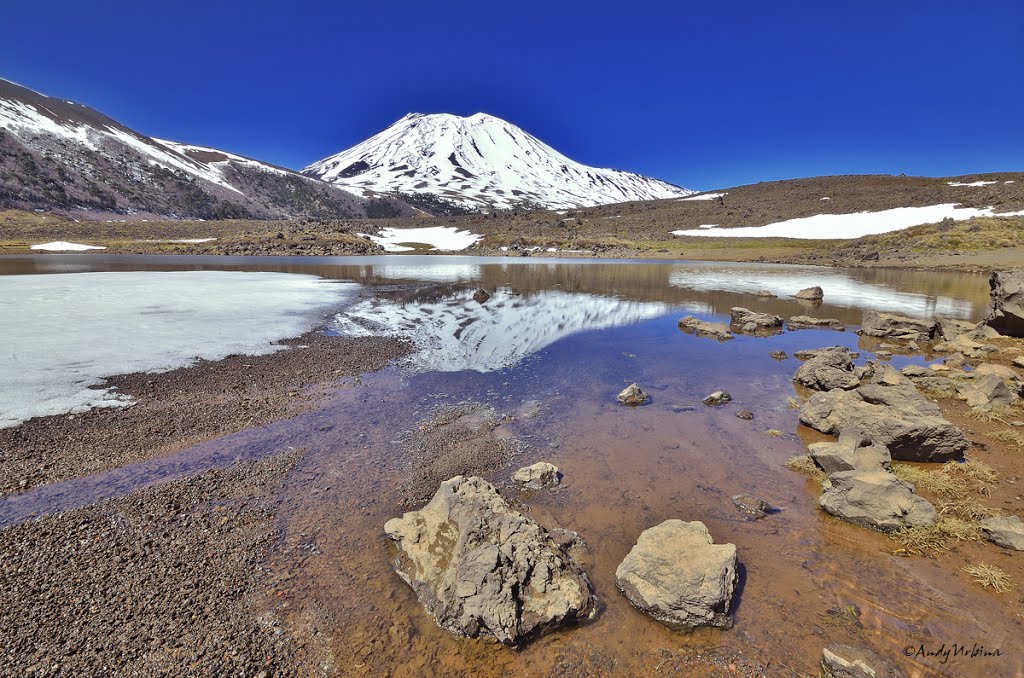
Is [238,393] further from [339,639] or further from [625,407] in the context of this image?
[625,407]

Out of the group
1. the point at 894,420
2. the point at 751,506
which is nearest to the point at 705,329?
the point at 894,420

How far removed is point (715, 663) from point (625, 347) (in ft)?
40.2

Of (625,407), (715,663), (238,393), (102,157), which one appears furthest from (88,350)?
(102,157)

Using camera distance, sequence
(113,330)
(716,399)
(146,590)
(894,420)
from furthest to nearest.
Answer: (113,330) < (716,399) < (894,420) < (146,590)

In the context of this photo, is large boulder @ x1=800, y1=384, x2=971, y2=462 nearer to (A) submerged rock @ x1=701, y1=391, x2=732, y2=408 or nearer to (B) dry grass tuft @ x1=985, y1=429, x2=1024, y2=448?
(B) dry grass tuft @ x1=985, y1=429, x2=1024, y2=448

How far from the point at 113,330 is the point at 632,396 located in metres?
17.6

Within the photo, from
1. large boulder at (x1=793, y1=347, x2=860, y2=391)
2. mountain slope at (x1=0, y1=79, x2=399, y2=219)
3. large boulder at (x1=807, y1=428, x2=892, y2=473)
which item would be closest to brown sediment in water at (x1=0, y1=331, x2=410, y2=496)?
large boulder at (x1=807, y1=428, x2=892, y2=473)

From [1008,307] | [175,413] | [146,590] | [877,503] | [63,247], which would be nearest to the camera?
[146,590]

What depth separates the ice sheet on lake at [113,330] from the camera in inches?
384

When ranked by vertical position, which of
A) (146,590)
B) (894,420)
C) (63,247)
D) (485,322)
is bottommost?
(146,590)

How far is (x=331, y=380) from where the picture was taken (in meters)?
11.4

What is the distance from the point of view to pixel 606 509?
6.28 metres

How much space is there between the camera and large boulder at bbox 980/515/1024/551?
5223 millimetres

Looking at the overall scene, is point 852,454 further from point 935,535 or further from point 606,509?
point 606,509
